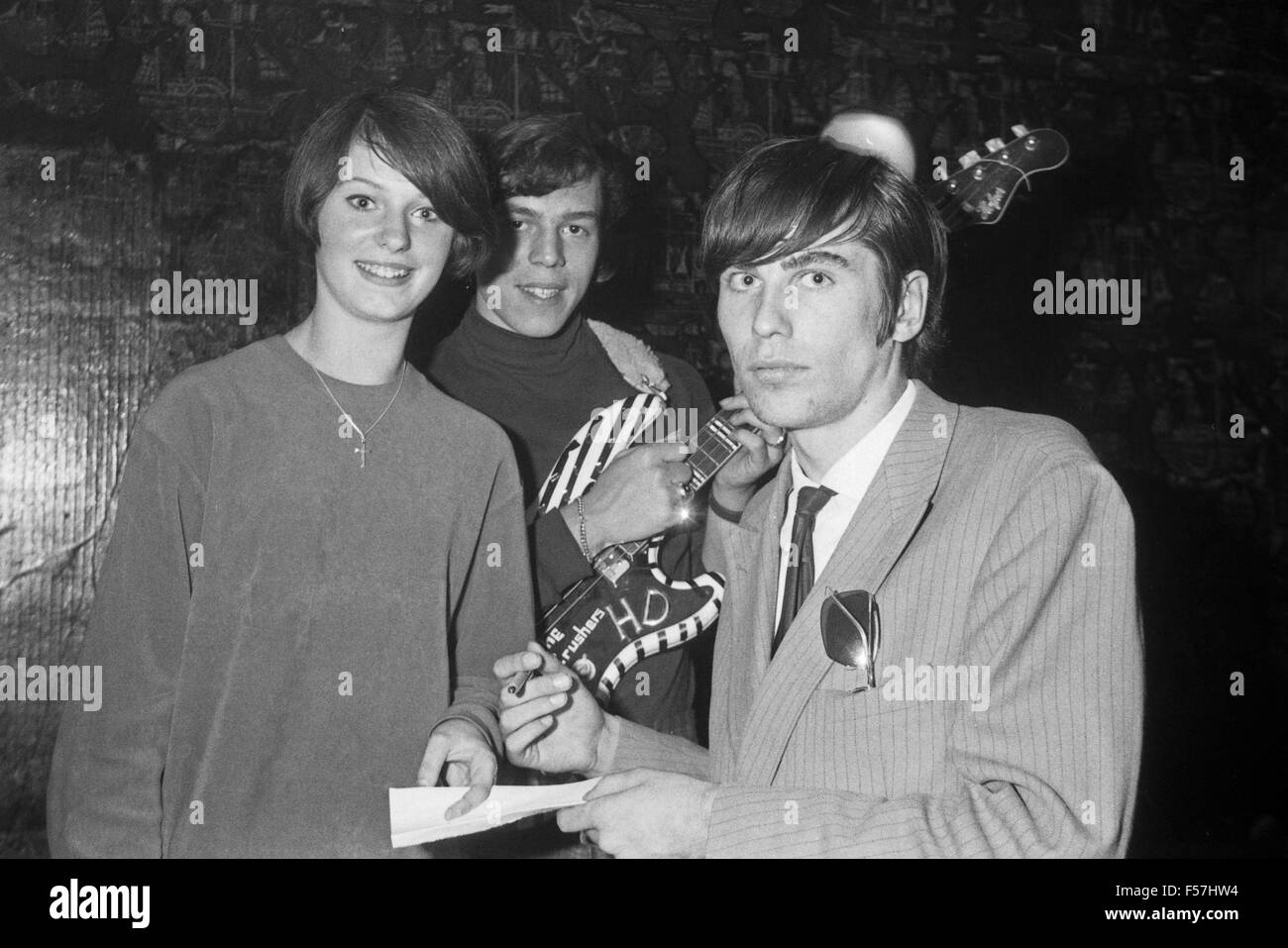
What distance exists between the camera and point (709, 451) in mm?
2119

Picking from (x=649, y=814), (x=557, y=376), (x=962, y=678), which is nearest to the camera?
(x=962, y=678)

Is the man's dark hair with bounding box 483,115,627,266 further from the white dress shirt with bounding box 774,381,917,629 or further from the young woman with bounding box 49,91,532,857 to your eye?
the white dress shirt with bounding box 774,381,917,629

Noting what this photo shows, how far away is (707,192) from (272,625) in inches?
48.0

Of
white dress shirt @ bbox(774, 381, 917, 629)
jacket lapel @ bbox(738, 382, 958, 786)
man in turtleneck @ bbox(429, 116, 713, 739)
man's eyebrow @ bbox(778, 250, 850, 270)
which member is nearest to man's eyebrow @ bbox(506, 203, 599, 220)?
man in turtleneck @ bbox(429, 116, 713, 739)

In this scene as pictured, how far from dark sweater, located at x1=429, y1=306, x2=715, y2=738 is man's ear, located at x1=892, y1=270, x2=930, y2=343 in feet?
1.81

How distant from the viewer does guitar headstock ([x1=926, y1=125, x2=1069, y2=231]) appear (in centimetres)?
204

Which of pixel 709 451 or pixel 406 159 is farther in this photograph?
pixel 709 451

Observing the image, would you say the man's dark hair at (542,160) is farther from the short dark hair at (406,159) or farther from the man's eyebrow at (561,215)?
the short dark hair at (406,159)

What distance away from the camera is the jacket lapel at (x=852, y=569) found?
165cm

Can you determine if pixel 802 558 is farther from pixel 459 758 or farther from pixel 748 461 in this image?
pixel 459 758

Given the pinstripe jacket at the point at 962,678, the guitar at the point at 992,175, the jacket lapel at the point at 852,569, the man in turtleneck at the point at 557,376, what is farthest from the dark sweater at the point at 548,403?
the guitar at the point at 992,175

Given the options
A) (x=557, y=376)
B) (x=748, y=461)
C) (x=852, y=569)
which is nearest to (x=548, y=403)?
(x=557, y=376)

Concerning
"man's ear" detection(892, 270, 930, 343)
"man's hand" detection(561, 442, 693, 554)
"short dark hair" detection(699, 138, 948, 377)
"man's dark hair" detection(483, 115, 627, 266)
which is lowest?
"man's hand" detection(561, 442, 693, 554)

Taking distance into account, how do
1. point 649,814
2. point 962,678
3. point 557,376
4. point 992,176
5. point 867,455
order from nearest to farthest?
point 962,678
point 649,814
point 867,455
point 992,176
point 557,376
